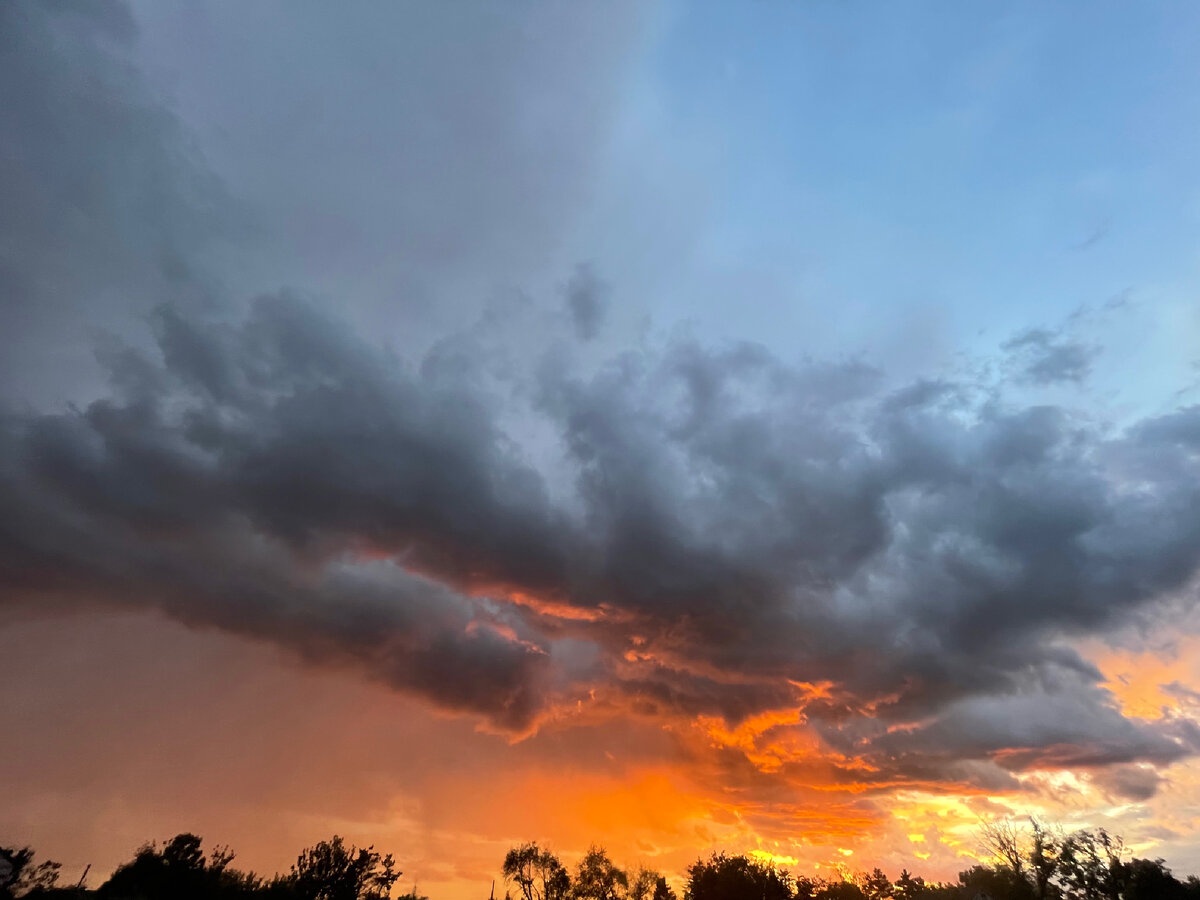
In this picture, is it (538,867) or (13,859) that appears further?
(538,867)

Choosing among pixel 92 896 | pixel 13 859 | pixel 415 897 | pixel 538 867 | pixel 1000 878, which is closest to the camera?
pixel 92 896

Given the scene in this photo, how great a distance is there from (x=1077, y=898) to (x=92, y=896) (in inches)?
4976

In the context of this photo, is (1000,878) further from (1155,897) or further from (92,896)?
(92,896)

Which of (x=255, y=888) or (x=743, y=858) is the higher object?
(x=743, y=858)

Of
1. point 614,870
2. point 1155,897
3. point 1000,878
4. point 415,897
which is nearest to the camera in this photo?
point 1155,897

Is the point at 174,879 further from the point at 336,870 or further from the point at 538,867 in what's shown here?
the point at 538,867

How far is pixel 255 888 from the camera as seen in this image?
87.9 m

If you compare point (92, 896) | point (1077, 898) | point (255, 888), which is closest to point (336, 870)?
point (255, 888)

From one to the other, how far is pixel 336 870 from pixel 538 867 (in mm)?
40300

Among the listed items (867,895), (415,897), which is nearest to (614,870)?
(415,897)

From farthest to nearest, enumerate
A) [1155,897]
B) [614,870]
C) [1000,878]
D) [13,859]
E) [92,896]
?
[614,870] < [1000,878] < [13,859] < [1155,897] < [92,896]

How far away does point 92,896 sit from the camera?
2879 inches

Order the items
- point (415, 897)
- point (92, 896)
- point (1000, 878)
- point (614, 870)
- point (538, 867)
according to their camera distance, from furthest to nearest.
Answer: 1. point (614, 870)
2. point (538, 867)
3. point (415, 897)
4. point (1000, 878)
5. point (92, 896)

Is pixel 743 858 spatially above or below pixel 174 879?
above
